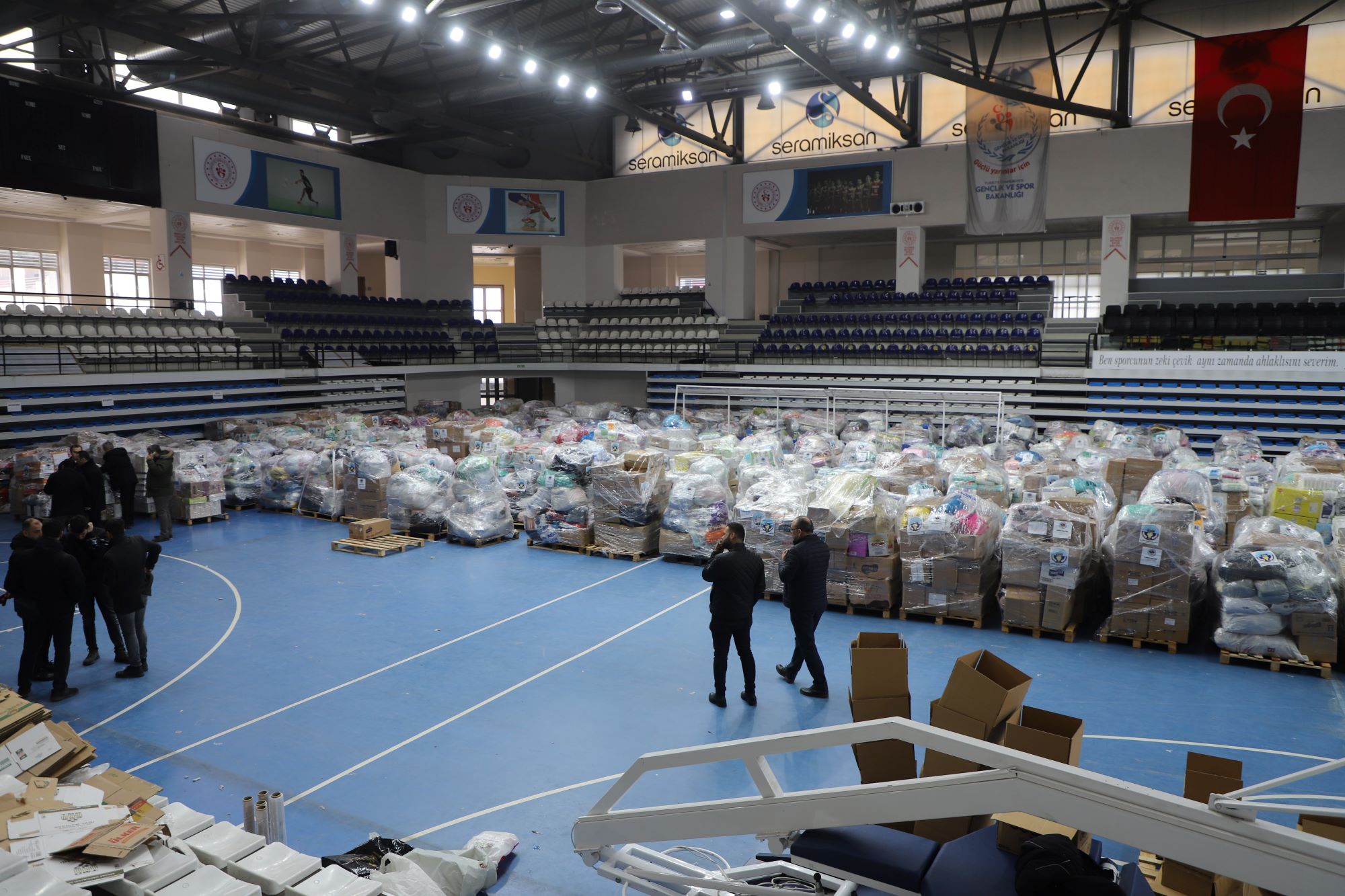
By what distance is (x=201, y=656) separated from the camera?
700 centimetres

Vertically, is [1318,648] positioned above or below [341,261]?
below

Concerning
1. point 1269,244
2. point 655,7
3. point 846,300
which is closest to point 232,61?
point 655,7

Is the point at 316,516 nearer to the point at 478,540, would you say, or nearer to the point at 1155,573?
the point at 478,540

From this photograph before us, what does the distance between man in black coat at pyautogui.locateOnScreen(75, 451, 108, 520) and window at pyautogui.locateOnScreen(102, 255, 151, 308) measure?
17.0 m

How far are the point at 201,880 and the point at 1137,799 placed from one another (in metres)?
3.25

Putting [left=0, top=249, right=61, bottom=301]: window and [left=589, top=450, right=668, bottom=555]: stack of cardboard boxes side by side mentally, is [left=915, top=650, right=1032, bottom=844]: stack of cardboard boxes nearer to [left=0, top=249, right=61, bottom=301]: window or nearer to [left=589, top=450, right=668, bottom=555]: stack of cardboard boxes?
[left=589, top=450, right=668, bottom=555]: stack of cardboard boxes

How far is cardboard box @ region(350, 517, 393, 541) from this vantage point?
35.1 feet

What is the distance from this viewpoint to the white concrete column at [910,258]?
906 inches

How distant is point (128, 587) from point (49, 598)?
48cm

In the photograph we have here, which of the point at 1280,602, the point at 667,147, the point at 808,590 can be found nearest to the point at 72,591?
the point at 808,590

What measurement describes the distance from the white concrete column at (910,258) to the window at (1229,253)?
18.6ft

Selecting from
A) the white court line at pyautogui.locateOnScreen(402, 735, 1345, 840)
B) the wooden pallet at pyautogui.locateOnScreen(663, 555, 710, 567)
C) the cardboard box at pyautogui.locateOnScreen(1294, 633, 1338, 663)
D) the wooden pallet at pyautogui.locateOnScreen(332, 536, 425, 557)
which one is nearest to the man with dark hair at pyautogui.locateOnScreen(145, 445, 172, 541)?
the wooden pallet at pyautogui.locateOnScreen(332, 536, 425, 557)

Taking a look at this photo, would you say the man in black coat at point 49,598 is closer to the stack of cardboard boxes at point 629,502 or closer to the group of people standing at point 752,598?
the group of people standing at point 752,598

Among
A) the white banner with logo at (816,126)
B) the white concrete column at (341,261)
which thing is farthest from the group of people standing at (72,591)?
the white banner with logo at (816,126)
